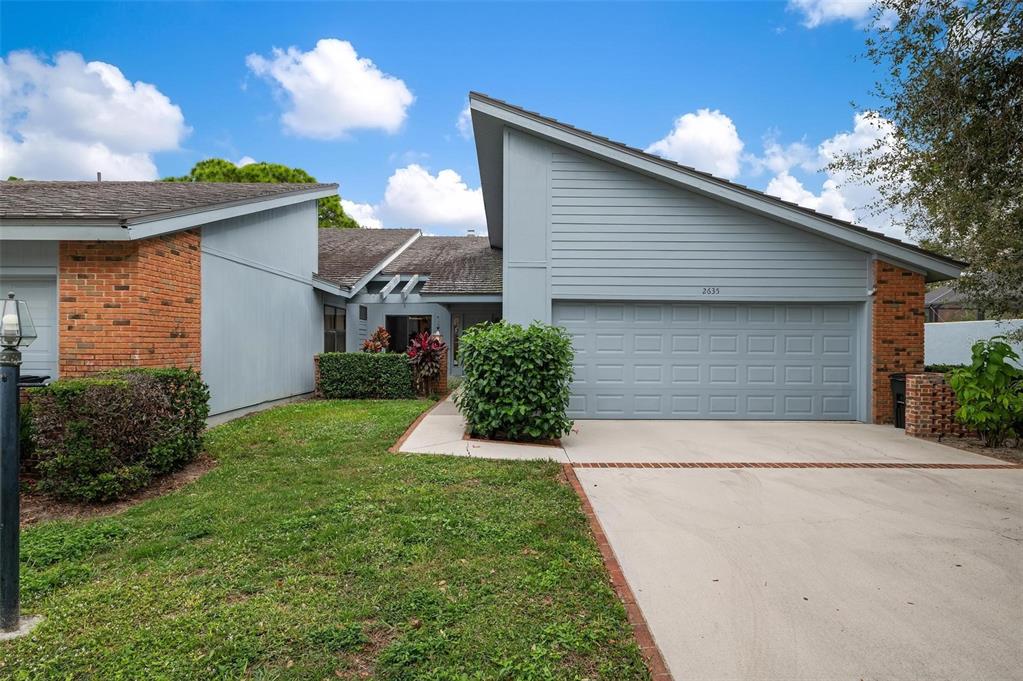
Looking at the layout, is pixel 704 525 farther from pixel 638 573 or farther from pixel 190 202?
pixel 190 202

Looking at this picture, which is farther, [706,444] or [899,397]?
[899,397]

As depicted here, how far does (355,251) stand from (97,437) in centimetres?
1249

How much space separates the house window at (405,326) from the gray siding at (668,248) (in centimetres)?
920

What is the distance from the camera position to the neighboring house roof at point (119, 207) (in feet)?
20.7

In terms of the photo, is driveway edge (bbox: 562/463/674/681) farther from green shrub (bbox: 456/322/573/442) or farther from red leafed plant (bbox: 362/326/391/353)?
red leafed plant (bbox: 362/326/391/353)

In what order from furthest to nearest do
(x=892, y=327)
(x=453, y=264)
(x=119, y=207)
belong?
(x=453, y=264) → (x=892, y=327) → (x=119, y=207)

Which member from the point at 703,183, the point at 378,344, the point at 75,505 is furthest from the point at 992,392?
the point at 378,344

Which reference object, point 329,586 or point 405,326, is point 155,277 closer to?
point 329,586

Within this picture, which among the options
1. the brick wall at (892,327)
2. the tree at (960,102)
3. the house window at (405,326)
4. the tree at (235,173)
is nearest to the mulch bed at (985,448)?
the brick wall at (892,327)

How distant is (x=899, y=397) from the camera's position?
8.83 meters

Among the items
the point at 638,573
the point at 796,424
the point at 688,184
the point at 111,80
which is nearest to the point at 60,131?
the point at 111,80

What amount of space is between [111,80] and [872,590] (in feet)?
61.4

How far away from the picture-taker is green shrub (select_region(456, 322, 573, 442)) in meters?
6.97

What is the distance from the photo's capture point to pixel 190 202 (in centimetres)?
794
